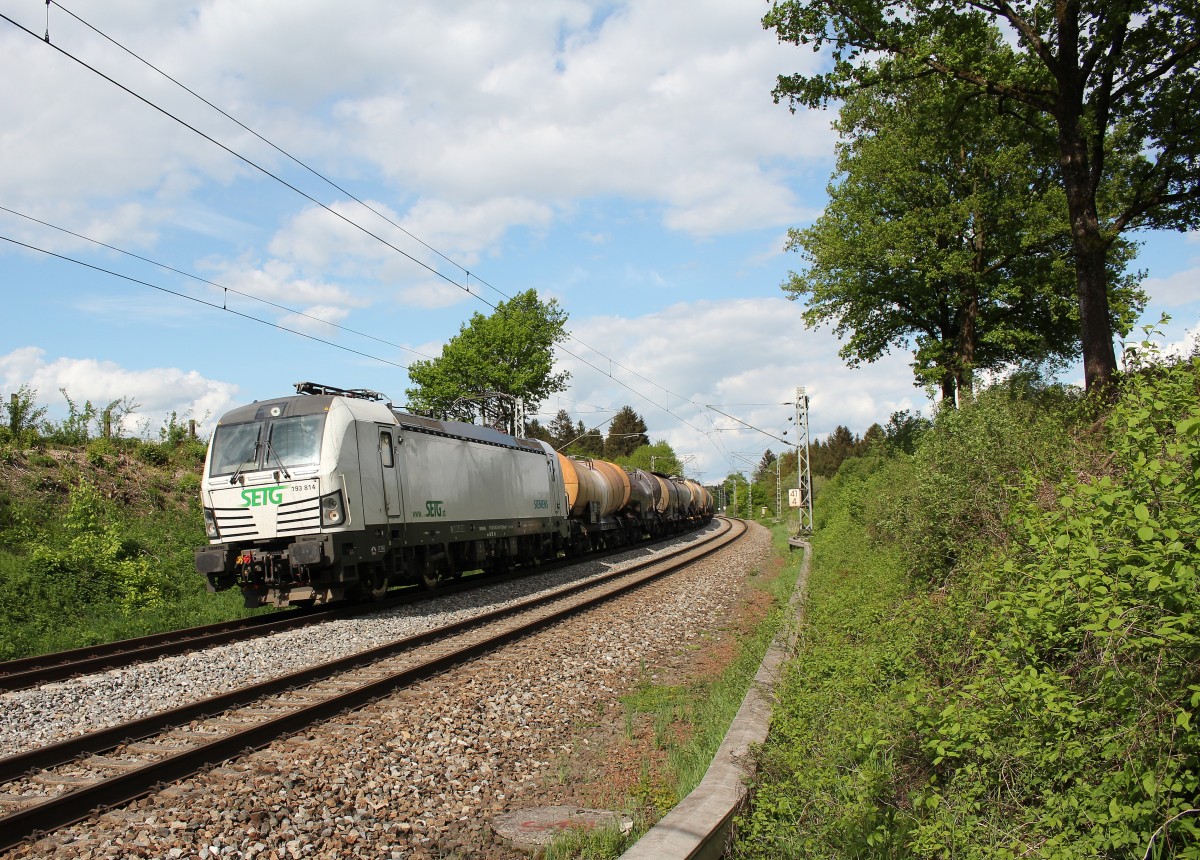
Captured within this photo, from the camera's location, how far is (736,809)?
4410 mm

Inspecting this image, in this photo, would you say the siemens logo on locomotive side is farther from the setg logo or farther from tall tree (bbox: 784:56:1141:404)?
tall tree (bbox: 784:56:1141:404)

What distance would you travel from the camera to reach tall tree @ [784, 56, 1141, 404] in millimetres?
21281

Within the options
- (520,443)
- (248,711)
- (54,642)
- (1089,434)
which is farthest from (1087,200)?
(54,642)

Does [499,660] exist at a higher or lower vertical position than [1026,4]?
lower

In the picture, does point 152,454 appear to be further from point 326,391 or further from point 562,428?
point 562,428

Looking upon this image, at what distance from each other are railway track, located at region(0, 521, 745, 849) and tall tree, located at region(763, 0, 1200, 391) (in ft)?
28.6

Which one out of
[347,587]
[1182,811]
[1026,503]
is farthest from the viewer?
[347,587]

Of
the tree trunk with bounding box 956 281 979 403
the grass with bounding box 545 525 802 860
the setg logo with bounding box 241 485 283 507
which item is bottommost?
the grass with bounding box 545 525 802 860

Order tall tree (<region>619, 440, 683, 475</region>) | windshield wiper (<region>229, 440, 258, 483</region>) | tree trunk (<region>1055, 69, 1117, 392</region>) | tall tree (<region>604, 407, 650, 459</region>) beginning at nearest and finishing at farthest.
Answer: tree trunk (<region>1055, 69, 1117, 392</region>)
windshield wiper (<region>229, 440, 258, 483</region>)
tall tree (<region>619, 440, 683, 475</region>)
tall tree (<region>604, 407, 650, 459</region>)

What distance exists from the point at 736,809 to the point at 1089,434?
6.24 metres

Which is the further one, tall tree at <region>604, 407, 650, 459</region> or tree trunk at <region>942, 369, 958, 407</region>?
tall tree at <region>604, 407, 650, 459</region>

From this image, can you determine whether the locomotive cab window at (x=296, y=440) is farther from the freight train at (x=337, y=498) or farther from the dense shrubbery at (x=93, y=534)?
the dense shrubbery at (x=93, y=534)

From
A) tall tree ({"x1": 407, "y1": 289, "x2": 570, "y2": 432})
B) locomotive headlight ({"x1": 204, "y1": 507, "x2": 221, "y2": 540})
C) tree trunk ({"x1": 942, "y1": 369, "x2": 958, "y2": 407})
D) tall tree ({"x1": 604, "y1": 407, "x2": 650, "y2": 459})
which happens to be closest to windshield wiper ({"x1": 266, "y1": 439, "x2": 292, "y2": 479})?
locomotive headlight ({"x1": 204, "y1": 507, "x2": 221, "y2": 540})

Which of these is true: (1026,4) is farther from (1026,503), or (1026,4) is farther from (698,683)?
(698,683)
